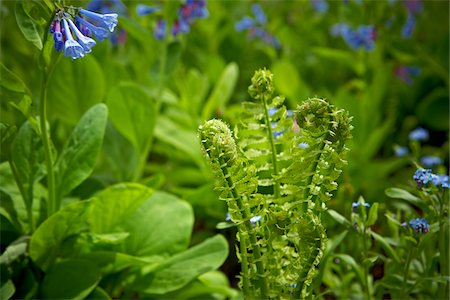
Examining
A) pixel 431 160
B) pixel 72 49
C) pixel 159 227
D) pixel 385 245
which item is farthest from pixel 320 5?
pixel 72 49

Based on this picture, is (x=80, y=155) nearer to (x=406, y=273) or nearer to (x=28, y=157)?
(x=28, y=157)

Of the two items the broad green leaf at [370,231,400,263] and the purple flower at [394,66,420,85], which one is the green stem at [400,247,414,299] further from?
the purple flower at [394,66,420,85]

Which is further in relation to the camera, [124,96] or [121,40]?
[121,40]

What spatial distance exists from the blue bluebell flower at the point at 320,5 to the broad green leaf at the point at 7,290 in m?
2.29

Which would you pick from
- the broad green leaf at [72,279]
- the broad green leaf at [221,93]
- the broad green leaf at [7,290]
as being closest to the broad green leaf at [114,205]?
the broad green leaf at [72,279]

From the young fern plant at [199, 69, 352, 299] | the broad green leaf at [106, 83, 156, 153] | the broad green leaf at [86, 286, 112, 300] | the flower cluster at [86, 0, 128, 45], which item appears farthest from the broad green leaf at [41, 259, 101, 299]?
the flower cluster at [86, 0, 128, 45]

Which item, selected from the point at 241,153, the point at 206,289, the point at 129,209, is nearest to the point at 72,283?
the point at 129,209

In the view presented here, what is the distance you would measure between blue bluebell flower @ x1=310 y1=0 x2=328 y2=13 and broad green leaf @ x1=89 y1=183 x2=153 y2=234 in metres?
1.97

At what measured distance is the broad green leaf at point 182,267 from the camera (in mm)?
1454

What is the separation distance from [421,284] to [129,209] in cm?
66

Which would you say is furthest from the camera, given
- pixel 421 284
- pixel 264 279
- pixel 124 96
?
pixel 124 96

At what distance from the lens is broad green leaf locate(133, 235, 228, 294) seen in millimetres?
1454

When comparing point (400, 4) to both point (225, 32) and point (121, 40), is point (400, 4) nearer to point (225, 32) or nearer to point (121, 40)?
point (225, 32)

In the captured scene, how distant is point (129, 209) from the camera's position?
152cm
